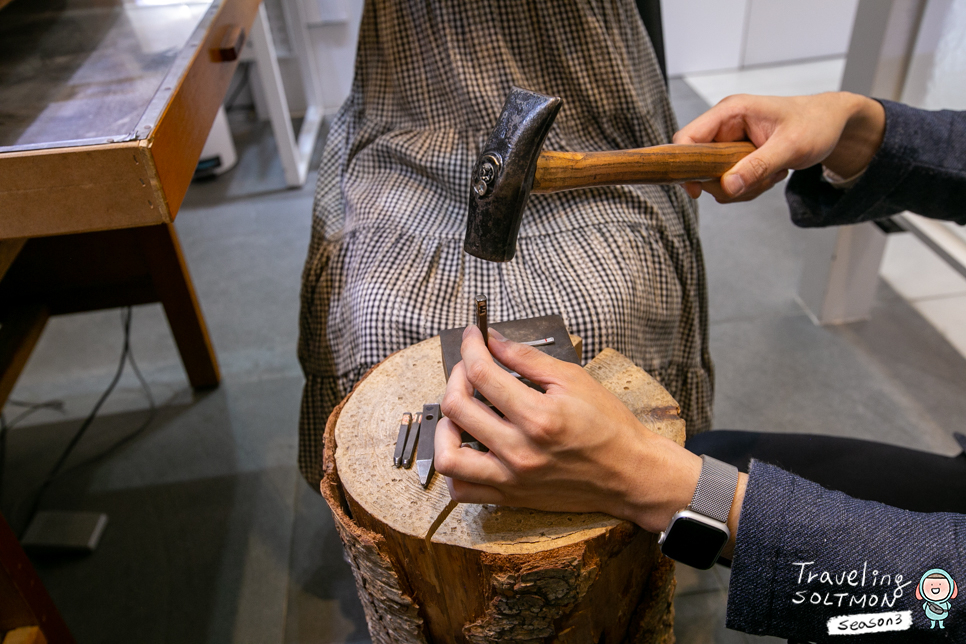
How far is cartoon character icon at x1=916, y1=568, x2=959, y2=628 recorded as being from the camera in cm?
70

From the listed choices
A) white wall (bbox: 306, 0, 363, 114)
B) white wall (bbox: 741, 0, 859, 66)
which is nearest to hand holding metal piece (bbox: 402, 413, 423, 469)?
white wall (bbox: 306, 0, 363, 114)

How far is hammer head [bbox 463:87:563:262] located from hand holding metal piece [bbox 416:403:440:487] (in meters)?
0.22

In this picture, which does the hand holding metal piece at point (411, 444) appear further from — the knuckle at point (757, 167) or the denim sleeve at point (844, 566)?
the knuckle at point (757, 167)

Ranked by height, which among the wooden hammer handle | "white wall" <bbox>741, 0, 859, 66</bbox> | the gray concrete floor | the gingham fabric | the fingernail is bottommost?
the gray concrete floor

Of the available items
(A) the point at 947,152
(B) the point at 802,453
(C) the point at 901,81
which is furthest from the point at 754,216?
(B) the point at 802,453

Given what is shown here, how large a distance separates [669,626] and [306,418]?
82 centimetres

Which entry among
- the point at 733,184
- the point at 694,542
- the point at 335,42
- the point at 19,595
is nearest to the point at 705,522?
the point at 694,542

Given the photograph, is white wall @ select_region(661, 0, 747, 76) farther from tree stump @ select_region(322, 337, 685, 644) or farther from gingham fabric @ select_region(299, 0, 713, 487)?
tree stump @ select_region(322, 337, 685, 644)

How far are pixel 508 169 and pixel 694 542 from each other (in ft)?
1.46

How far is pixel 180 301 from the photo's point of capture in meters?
1.87

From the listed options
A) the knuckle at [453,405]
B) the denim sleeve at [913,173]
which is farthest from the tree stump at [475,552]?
the denim sleeve at [913,173]

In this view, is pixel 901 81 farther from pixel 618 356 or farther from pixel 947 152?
pixel 618 356

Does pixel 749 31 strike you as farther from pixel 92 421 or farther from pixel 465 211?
pixel 92 421

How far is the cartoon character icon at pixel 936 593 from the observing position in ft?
2.29
